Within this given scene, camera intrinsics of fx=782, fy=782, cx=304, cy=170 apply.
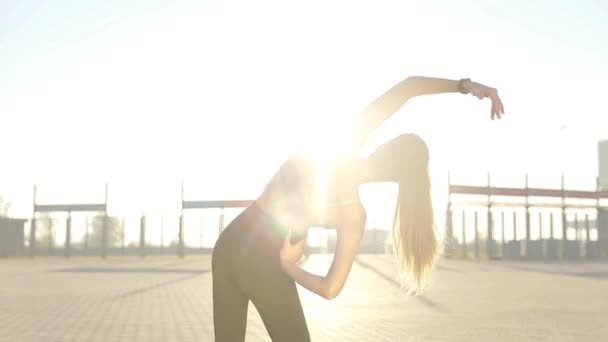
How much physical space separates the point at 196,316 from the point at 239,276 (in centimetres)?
908

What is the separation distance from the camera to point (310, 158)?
277 cm

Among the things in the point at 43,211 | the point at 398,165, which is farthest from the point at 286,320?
the point at 43,211

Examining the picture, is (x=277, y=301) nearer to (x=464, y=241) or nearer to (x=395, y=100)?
(x=395, y=100)

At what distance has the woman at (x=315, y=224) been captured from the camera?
106 inches

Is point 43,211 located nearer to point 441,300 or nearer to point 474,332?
point 441,300

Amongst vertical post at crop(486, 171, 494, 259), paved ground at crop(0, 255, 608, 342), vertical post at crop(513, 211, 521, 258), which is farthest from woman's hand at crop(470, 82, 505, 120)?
vertical post at crop(513, 211, 521, 258)

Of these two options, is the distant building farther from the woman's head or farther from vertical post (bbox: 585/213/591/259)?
the woman's head

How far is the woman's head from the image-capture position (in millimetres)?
2682


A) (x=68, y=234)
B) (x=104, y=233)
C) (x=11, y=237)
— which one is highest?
(x=104, y=233)

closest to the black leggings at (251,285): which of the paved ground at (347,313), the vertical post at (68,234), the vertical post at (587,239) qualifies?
the paved ground at (347,313)

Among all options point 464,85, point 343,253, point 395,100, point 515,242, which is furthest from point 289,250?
point 515,242

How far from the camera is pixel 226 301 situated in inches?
124

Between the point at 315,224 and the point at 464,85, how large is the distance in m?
0.80

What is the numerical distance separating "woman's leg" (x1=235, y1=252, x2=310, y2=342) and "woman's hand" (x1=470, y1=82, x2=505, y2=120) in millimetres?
1001
